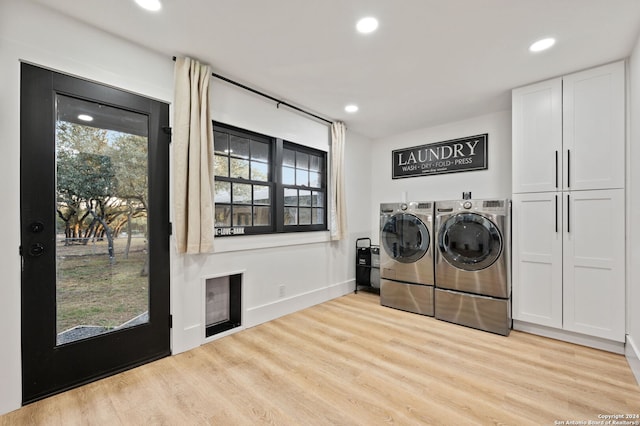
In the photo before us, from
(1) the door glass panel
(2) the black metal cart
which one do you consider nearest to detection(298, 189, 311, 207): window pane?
(2) the black metal cart

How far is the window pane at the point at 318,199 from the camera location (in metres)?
3.92

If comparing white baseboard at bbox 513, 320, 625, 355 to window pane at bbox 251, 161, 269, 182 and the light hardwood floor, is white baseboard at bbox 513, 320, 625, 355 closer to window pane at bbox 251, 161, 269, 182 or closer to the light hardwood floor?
the light hardwood floor

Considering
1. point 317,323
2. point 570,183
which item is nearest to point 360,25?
point 570,183

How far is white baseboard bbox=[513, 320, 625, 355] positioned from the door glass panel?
3656mm

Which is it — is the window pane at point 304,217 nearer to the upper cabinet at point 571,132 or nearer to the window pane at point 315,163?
the window pane at point 315,163

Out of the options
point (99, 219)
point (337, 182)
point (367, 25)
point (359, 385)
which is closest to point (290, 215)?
point (337, 182)

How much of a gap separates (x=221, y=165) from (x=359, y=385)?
2.32 m

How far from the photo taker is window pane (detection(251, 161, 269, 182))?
314 centimetres

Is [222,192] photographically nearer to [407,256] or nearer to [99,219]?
[99,219]

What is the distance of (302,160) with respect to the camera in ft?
12.3

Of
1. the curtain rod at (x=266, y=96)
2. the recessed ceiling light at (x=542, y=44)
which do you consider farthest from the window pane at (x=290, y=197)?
the recessed ceiling light at (x=542, y=44)

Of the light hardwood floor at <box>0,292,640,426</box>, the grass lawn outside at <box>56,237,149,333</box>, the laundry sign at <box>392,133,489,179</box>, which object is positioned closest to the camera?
the light hardwood floor at <box>0,292,640,426</box>

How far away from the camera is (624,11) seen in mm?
1854

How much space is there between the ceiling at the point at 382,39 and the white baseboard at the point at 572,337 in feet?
8.17
